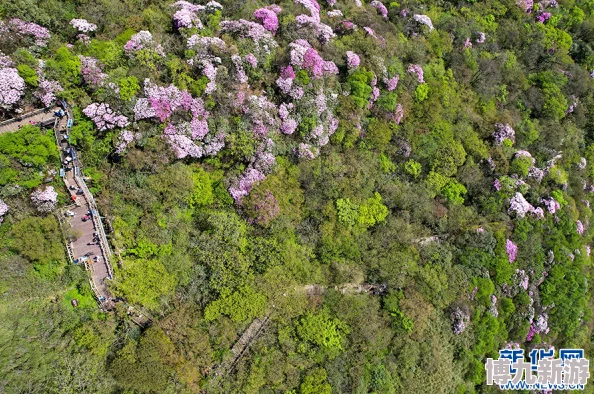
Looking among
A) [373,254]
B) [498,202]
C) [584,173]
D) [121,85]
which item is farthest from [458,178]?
[121,85]

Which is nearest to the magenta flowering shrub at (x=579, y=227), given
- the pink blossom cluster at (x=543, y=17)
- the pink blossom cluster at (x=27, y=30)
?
the pink blossom cluster at (x=543, y=17)

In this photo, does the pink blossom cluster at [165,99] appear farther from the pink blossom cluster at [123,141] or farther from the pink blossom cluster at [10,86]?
the pink blossom cluster at [10,86]

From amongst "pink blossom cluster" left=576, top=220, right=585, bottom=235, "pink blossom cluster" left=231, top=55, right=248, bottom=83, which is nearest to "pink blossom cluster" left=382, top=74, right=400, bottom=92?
"pink blossom cluster" left=231, top=55, right=248, bottom=83

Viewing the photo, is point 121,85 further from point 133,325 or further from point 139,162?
point 133,325

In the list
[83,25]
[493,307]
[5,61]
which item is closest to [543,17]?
[493,307]

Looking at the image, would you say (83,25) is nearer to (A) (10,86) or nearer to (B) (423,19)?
(A) (10,86)
